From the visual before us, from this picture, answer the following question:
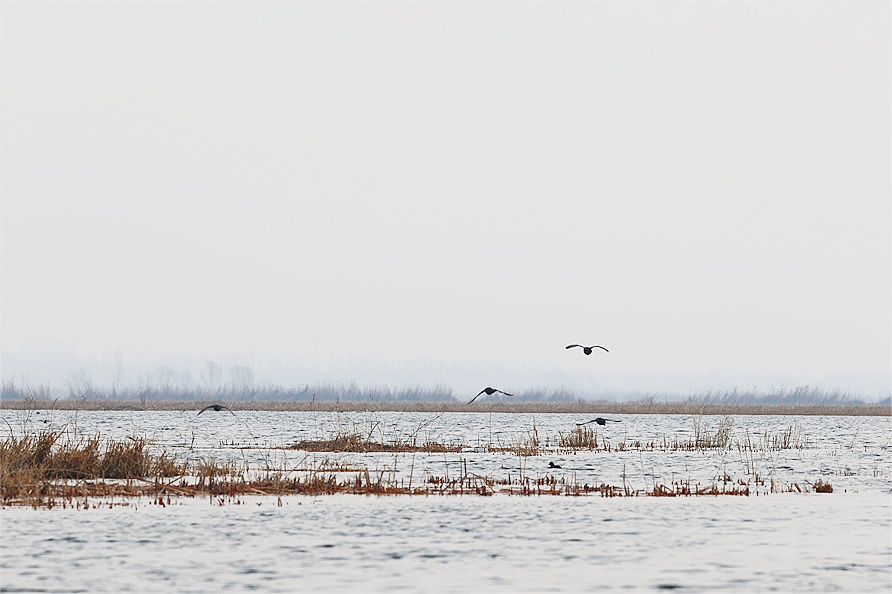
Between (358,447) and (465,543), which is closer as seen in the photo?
(465,543)

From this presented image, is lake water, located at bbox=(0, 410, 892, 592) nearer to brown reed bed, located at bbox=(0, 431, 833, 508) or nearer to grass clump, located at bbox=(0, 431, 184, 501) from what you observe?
brown reed bed, located at bbox=(0, 431, 833, 508)

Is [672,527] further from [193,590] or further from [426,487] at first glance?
[193,590]

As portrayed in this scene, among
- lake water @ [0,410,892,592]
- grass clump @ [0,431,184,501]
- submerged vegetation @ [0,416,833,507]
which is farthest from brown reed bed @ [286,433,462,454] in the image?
grass clump @ [0,431,184,501]

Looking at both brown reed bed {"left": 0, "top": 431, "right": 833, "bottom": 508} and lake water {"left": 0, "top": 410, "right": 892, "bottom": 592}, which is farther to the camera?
brown reed bed {"left": 0, "top": 431, "right": 833, "bottom": 508}

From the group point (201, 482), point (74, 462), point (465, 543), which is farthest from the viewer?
point (74, 462)

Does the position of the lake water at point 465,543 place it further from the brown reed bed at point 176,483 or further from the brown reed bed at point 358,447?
the brown reed bed at point 358,447

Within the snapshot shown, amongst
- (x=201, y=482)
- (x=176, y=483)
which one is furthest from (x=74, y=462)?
(x=201, y=482)

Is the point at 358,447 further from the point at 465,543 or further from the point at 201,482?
the point at 465,543

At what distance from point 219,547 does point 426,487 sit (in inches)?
338

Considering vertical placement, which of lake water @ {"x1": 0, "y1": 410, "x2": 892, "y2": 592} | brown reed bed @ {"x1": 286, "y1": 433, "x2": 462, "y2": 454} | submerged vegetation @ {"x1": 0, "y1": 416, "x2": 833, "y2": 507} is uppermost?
brown reed bed @ {"x1": 286, "y1": 433, "x2": 462, "y2": 454}

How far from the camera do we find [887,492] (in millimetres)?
25891

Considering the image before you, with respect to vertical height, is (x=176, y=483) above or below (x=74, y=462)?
below

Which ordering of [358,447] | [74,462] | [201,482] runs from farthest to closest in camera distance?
[358,447]
[74,462]
[201,482]

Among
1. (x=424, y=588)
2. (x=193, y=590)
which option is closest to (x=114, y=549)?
(x=193, y=590)
